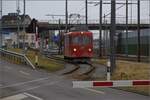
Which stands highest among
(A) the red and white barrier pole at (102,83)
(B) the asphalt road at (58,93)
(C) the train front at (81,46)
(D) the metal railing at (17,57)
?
(C) the train front at (81,46)

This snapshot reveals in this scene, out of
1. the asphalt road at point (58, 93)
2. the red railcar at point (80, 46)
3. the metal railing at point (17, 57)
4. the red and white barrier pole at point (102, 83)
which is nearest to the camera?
the red and white barrier pole at point (102, 83)

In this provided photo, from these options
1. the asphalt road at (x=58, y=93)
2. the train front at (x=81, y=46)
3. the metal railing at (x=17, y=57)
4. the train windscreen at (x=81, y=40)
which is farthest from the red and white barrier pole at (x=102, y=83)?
the train windscreen at (x=81, y=40)

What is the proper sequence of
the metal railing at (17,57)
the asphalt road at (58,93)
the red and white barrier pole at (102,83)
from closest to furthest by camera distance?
the red and white barrier pole at (102,83), the asphalt road at (58,93), the metal railing at (17,57)

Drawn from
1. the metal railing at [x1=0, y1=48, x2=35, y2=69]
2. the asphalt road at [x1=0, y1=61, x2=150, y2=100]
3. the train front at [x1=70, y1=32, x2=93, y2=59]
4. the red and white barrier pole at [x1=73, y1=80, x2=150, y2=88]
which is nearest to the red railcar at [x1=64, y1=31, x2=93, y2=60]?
the train front at [x1=70, y1=32, x2=93, y2=59]

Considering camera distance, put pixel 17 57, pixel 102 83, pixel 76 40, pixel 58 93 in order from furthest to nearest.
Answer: pixel 76 40, pixel 17 57, pixel 58 93, pixel 102 83

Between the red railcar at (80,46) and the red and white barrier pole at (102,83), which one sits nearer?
the red and white barrier pole at (102,83)

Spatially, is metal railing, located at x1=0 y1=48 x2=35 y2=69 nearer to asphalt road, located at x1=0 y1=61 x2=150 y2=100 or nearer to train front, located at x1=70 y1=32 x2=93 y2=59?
train front, located at x1=70 y1=32 x2=93 y2=59

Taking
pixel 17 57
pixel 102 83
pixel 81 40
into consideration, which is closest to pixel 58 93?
pixel 102 83

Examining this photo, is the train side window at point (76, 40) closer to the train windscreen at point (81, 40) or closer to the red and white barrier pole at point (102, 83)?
the train windscreen at point (81, 40)

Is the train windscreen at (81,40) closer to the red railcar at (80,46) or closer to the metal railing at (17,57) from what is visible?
the red railcar at (80,46)

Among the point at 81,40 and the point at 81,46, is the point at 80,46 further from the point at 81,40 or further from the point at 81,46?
the point at 81,40

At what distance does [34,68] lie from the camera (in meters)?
38.7

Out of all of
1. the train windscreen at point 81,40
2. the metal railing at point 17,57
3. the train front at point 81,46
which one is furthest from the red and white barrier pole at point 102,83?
the train windscreen at point 81,40

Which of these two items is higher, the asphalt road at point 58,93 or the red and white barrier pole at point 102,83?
the red and white barrier pole at point 102,83
